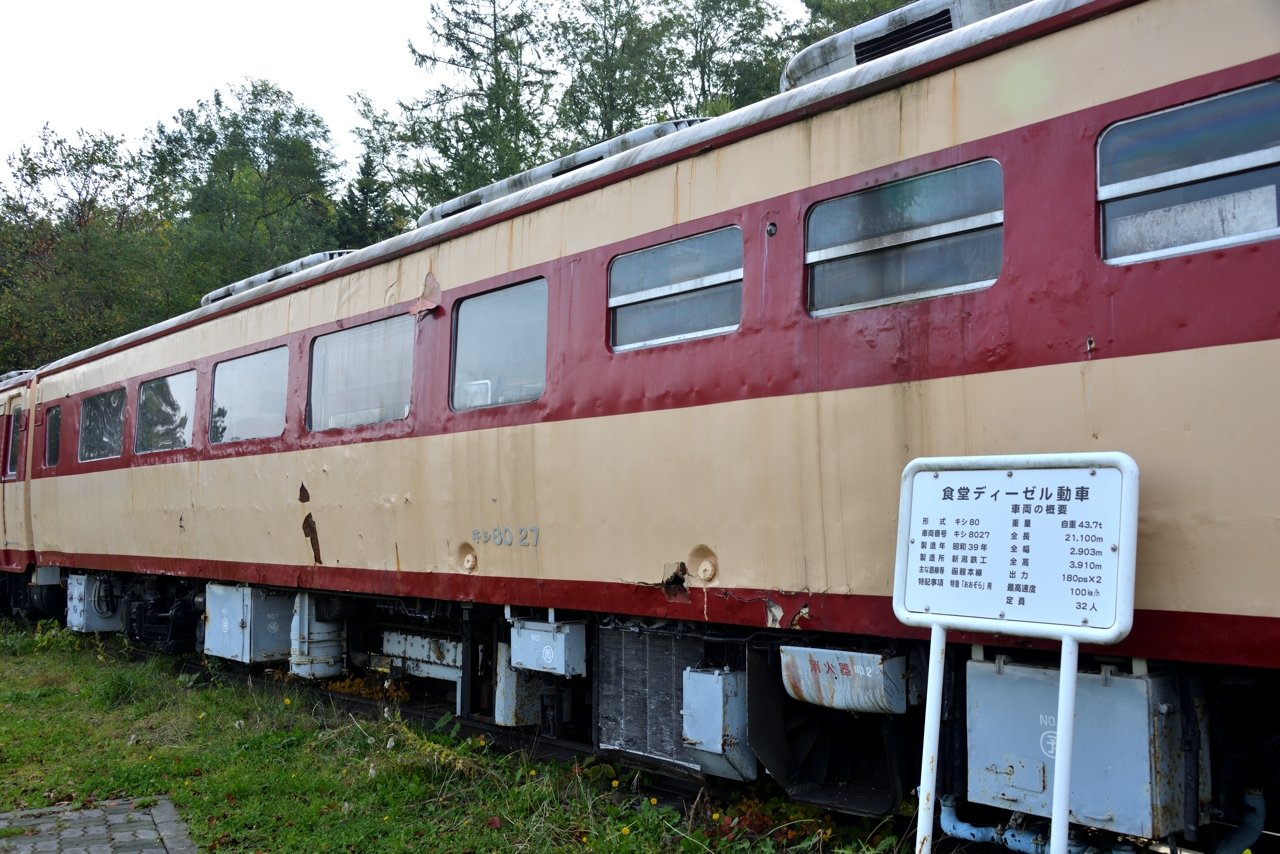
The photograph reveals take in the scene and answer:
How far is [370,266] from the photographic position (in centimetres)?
704

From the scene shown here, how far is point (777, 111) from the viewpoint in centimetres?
444

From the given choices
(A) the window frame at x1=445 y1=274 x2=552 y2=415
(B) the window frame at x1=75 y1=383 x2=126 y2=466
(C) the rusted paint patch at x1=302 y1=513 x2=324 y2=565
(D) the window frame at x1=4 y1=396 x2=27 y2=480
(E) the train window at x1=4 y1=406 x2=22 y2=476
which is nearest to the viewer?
(A) the window frame at x1=445 y1=274 x2=552 y2=415

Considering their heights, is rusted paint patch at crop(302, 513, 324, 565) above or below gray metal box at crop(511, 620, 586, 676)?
above

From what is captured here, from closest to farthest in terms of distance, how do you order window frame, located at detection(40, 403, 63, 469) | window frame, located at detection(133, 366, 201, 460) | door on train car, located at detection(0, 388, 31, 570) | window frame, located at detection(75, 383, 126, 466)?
window frame, located at detection(133, 366, 201, 460) < window frame, located at detection(75, 383, 126, 466) < window frame, located at detection(40, 403, 63, 469) < door on train car, located at detection(0, 388, 31, 570)

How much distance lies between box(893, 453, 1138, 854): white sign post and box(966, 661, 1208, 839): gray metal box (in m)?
0.27

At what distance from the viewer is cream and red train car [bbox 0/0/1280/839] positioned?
318 cm

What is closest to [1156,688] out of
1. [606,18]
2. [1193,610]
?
[1193,610]

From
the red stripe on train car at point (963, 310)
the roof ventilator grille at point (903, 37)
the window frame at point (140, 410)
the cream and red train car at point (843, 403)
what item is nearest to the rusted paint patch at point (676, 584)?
the cream and red train car at point (843, 403)

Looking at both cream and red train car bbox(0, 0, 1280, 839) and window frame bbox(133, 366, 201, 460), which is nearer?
cream and red train car bbox(0, 0, 1280, 839)

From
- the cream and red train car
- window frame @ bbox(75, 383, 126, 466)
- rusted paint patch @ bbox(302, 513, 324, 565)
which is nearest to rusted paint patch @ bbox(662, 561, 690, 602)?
the cream and red train car

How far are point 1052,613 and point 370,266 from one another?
5.39m

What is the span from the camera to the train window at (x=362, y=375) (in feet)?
21.7

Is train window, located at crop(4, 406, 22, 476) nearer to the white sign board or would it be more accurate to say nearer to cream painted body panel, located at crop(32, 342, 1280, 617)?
cream painted body panel, located at crop(32, 342, 1280, 617)

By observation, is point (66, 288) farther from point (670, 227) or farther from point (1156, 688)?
point (1156, 688)
